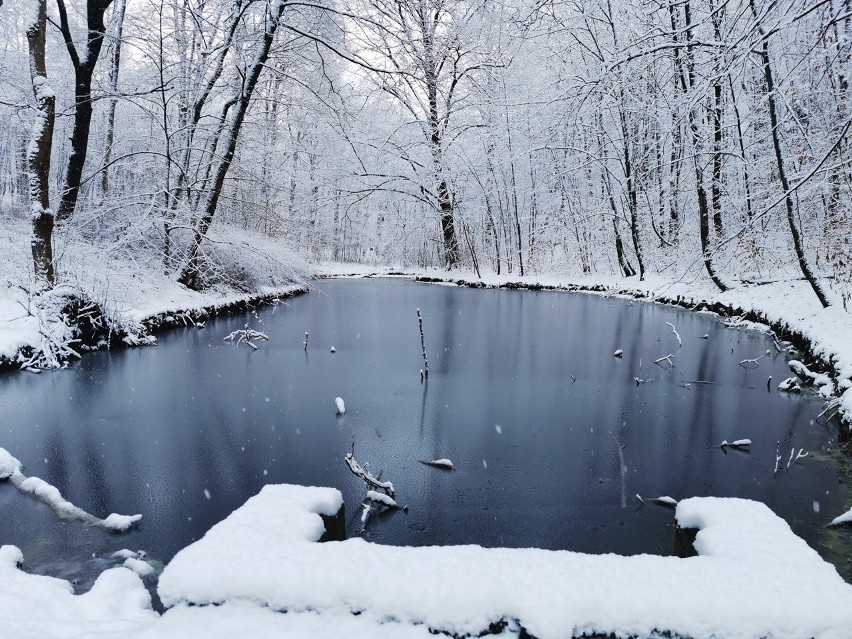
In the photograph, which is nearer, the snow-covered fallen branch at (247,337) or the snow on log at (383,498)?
the snow on log at (383,498)

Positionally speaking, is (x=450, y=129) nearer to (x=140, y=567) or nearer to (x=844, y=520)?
(x=844, y=520)

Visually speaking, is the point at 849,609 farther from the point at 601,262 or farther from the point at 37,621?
the point at 601,262

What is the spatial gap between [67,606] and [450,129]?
26.9 metres

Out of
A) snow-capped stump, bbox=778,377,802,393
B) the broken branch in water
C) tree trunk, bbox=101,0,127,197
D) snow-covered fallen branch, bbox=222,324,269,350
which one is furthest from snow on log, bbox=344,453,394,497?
tree trunk, bbox=101,0,127,197

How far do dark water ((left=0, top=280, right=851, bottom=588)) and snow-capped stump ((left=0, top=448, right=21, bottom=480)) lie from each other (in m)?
0.13

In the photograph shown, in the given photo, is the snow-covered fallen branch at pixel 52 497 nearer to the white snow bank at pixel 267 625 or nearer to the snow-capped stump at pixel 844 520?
the white snow bank at pixel 267 625

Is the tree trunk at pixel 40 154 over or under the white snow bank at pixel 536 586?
over

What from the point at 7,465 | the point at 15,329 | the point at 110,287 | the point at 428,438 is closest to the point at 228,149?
the point at 110,287

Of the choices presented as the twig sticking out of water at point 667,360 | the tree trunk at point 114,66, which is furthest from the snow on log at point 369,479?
the tree trunk at point 114,66

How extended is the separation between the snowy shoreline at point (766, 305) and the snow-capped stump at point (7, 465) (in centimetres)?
674

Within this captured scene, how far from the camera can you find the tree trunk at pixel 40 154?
9.53 m

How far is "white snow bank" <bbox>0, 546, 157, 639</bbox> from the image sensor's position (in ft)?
8.61

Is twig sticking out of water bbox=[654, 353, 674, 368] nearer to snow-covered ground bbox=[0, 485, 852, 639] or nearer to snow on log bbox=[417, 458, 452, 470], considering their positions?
snow on log bbox=[417, 458, 452, 470]

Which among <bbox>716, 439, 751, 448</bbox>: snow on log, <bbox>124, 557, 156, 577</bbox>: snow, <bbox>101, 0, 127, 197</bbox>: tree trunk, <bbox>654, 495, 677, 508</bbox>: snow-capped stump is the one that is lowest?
<bbox>124, 557, 156, 577</bbox>: snow
